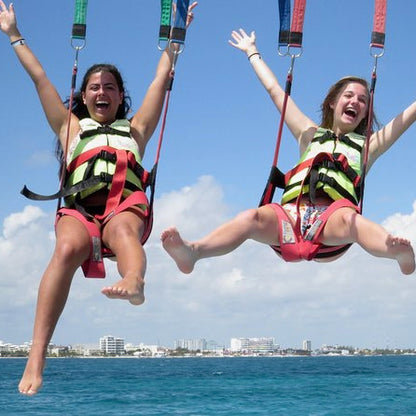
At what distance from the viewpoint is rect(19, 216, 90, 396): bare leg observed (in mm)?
5844

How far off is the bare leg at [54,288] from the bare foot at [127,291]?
0.72 m

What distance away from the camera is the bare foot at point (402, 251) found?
6074mm

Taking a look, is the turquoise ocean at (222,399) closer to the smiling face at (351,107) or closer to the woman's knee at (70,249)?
the smiling face at (351,107)

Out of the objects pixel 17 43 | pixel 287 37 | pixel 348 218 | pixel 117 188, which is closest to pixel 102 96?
pixel 17 43

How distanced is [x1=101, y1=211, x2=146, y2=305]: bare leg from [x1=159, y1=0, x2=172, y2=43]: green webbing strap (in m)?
1.51

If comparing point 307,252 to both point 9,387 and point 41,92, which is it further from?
point 9,387

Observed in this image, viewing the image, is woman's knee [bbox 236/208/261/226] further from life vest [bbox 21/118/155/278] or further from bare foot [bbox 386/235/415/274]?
bare foot [bbox 386/235/415/274]

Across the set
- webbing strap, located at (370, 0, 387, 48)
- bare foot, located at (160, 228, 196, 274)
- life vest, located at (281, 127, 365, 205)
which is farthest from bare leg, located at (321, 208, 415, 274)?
webbing strap, located at (370, 0, 387, 48)

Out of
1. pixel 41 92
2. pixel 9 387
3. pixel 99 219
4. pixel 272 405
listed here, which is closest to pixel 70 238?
pixel 99 219

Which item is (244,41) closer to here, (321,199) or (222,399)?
(321,199)

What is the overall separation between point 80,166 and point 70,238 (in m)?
0.90

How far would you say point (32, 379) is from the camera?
570 centimetres

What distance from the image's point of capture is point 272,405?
5291cm

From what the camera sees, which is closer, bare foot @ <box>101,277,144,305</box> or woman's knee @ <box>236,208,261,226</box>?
bare foot @ <box>101,277,144,305</box>
